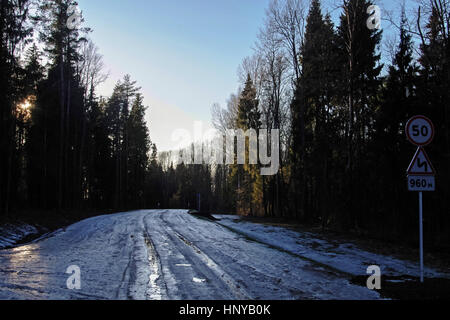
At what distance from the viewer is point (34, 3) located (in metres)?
17.8

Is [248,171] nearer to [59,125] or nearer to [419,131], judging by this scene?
[59,125]

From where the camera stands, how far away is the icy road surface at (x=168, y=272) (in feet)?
17.6

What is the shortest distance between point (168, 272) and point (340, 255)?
17.3 feet

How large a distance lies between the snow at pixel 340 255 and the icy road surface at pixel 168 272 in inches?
23.2

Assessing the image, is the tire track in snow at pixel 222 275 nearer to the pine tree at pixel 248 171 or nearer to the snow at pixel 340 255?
the snow at pixel 340 255

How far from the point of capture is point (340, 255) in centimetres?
951

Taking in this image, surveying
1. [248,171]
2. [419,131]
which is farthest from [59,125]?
[419,131]

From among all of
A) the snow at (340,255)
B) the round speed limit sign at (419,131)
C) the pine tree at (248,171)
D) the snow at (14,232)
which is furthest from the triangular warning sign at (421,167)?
the pine tree at (248,171)

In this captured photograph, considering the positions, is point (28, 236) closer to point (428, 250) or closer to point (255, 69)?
point (428, 250)

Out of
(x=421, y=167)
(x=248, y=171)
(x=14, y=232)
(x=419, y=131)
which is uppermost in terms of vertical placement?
(x=419, y=131)

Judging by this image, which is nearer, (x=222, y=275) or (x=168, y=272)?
(x=222, y=275)

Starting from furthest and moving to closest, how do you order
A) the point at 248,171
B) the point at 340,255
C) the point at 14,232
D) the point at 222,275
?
the point at 248,171 < the point at 14,232 < the point at 340,255 < the point at 222,275

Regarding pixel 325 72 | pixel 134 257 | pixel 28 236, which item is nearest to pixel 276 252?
pixel 134 257
